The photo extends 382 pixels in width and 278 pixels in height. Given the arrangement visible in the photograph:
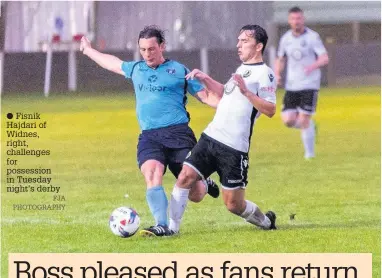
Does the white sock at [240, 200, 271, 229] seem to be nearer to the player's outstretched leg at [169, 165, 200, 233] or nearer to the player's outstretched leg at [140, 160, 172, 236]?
the player's outstretched leg at [169, 165, 200, 233]

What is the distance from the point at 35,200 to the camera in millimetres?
10344

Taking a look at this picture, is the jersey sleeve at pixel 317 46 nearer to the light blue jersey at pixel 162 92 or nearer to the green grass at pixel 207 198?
the green grass at pixel 207 198

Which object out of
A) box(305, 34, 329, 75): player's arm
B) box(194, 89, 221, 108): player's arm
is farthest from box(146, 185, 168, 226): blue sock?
box(305, 34, 329, 75): player's arm

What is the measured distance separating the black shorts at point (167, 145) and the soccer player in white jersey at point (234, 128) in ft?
0.87

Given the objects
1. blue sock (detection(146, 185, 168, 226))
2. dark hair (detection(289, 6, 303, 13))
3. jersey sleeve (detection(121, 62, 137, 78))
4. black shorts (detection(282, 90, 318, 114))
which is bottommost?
blue sock (detection(146, 185, 168, 226))

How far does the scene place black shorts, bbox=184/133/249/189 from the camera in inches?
351

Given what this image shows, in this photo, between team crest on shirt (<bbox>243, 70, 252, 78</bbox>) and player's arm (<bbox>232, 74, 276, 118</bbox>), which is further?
team crest on shirt (<bbox>243, 70, 252, 78</bbox>)

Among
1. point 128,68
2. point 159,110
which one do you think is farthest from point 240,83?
point 128,68

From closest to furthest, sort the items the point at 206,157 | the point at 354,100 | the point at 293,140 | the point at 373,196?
the point at 206,157
the point at 373,196
the point at 293,140
the point at 354,100

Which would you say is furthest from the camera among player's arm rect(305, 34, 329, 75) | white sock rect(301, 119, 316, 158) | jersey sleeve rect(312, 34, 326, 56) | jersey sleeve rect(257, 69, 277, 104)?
white sock rect(301, 119, 316, 158)

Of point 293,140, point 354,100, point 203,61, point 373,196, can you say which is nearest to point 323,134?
point 293,140

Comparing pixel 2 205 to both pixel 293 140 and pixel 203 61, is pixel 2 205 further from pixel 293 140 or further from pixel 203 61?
pixel 203 61

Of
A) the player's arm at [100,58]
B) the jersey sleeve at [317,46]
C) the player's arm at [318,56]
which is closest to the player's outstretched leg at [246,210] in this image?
the player's arm at [100,58]

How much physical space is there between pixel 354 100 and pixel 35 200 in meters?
10.8
